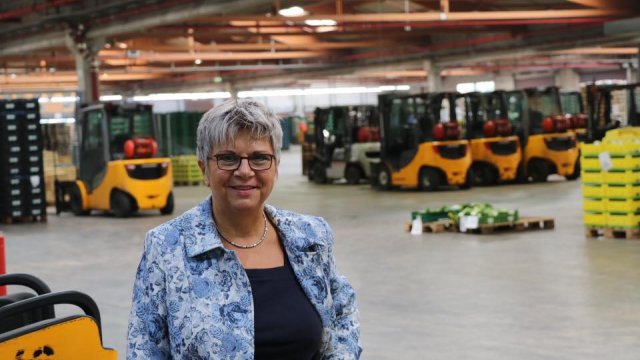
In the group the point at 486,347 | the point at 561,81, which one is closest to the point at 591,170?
the point at 486,347

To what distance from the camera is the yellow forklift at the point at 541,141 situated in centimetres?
2462

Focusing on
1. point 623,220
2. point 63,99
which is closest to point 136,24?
point 623,220

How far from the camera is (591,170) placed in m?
13.2

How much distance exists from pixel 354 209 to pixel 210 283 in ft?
55.4

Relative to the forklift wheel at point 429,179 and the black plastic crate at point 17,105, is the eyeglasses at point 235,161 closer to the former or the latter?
the black plastic crate at point 17,105

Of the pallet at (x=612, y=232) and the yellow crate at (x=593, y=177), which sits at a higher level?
the yellow crate at (x=593, y=177)

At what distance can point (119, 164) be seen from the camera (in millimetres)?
Result: 19109

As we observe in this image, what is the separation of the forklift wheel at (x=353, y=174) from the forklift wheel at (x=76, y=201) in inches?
325

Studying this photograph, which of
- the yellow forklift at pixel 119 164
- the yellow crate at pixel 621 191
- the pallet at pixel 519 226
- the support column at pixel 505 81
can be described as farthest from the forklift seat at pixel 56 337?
the support column at pixel 505 81

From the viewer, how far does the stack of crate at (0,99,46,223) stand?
18906mm

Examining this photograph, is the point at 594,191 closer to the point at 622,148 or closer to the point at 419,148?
the point at 622,148

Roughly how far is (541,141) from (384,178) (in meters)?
3.70

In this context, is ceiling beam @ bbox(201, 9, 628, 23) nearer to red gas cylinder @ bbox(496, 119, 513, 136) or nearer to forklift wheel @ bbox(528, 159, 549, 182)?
red gas cylinder @ bbox(496, 119, 513, 136)

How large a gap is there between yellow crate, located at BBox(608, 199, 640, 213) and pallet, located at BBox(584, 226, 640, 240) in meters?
0.24
